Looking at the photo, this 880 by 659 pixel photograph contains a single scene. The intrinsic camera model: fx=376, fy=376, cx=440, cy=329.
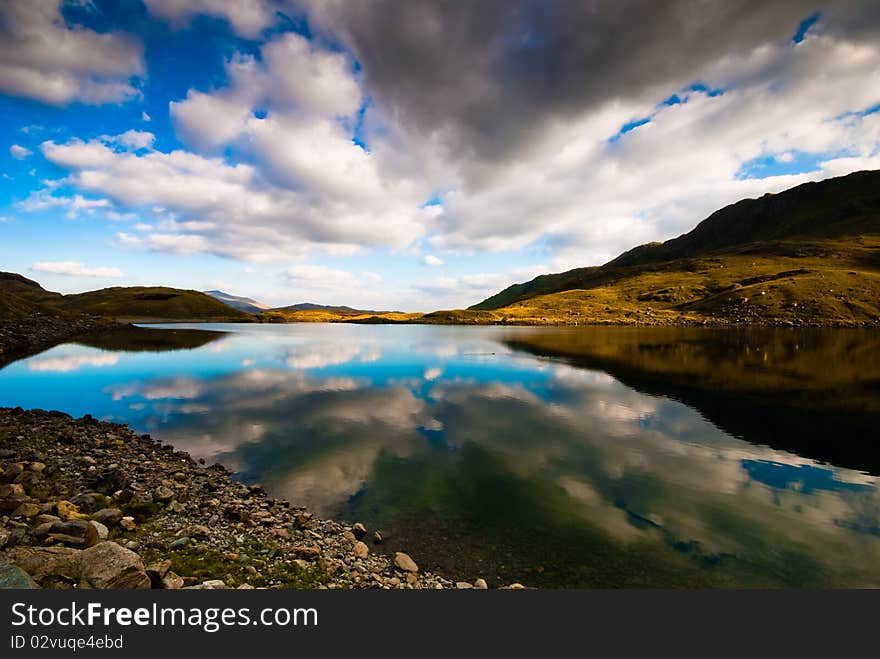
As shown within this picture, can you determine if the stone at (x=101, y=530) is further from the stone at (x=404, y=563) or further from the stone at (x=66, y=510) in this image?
the stone at (x=404, y=563)

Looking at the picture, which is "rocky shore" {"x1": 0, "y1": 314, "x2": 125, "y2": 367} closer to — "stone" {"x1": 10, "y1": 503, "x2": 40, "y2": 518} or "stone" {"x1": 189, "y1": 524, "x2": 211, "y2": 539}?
"stone" {"x1": 10, "y1": 503, "x2": 40, "y2": 518}

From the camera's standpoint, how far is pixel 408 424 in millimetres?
33344

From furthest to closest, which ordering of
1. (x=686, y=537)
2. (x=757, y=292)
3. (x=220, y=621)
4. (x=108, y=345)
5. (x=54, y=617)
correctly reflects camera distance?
(x=757, y=292) < (x=108, y=345) < (x=686, y=537) < (x=220, y=621) < (x=54, y=617)

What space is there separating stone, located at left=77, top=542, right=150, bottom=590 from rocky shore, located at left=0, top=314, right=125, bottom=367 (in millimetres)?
76910

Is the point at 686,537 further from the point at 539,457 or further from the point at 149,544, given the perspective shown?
the point at 149,544

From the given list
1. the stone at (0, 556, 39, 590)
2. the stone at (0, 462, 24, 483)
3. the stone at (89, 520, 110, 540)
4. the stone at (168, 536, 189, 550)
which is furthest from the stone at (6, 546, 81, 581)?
the stone at (0, 462, 24, 483)

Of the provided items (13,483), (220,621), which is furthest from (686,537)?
(13,483)

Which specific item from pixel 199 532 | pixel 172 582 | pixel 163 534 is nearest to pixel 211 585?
pixel 172 582

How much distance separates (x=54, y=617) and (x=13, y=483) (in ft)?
46.8

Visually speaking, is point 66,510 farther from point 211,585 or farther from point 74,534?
point 211,585

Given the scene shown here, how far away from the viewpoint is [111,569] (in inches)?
384

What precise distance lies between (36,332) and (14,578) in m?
132

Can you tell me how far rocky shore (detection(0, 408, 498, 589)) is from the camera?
1020 centimetres

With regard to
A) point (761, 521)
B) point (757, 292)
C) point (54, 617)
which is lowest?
point (761, 521)
